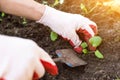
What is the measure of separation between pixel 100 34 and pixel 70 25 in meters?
0.20

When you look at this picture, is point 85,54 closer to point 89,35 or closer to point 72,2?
point 89,35

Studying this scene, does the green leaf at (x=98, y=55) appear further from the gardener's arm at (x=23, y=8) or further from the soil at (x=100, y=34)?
the gardener's arm at (x=23, y=8)

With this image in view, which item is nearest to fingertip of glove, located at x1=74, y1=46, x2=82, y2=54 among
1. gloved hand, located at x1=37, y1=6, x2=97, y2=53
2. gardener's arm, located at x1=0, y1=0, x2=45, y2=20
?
gloved hand, located at x1=37, y1=6, x2=97, y2=53

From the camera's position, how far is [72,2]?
2.58m

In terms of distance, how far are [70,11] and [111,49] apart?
51cm

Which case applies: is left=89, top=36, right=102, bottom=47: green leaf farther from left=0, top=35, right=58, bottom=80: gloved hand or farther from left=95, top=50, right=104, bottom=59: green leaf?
left=0, top=35, right=58, bottom=80: gloved hand

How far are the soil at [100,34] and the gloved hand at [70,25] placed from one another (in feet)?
0.24

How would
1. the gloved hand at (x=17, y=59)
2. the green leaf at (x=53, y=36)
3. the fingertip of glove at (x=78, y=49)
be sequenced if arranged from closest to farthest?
1. the gloved hand at (x=17, y=59)
2. the fingertip of glove at (x=78, y=49)
3. the green leaf at (x=53, y=36)

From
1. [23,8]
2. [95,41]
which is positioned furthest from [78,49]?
[23,8]

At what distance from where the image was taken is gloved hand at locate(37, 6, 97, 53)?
223 cm

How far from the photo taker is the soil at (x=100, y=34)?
206cm

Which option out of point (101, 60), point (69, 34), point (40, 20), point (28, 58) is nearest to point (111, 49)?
point (101, 60)

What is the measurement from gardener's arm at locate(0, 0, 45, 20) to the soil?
0.20 metres

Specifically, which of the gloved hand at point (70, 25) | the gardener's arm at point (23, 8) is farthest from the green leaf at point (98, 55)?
the gardener's arm at point (23, 8)
